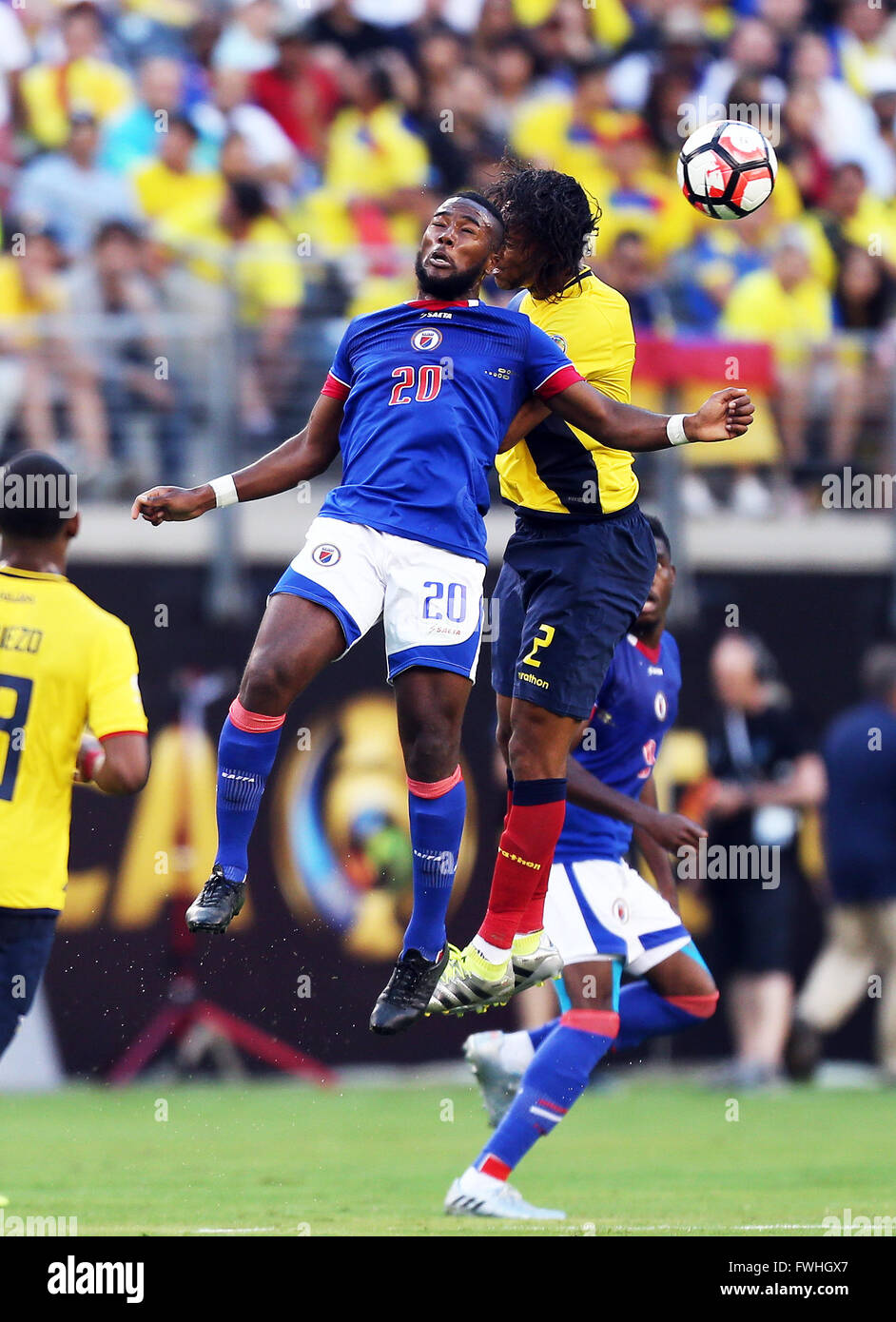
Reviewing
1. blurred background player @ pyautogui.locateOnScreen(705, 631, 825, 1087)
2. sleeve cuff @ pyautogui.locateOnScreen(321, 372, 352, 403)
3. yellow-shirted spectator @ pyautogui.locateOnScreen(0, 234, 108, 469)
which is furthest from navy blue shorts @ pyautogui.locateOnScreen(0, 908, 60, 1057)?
blurred background player @ pyautogui.locateOnScreen(705, 631, 825, 1087)

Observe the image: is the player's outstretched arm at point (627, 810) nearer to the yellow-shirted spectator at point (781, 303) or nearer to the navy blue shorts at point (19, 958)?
the navy blue shorts at point (19, 958)

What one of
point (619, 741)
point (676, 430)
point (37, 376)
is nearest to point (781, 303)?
point (37, 376)

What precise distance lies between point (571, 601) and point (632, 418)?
762mm

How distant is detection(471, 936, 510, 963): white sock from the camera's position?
738 centimetres

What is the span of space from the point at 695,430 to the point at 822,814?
6952 mm

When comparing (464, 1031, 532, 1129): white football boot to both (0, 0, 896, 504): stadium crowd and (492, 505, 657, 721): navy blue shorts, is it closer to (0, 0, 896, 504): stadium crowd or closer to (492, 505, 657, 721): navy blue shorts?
(492, 505, 657, 721): navy blue shorts

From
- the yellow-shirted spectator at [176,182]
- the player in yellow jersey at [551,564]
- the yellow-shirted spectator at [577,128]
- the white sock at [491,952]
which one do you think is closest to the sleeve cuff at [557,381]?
the player in yellow jersey at [551,564]

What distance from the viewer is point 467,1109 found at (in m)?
12.5

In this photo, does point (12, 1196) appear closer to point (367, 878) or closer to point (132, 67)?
point (367, 878)

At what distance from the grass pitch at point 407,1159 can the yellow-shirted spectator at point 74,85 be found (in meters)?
6.43

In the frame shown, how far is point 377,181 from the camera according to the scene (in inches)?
566

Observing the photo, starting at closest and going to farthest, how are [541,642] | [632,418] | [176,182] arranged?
[632,418]
[541,642]
[176,182]

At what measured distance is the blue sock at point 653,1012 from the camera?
8703 millimetres

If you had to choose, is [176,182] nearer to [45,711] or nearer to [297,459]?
[297,459]
